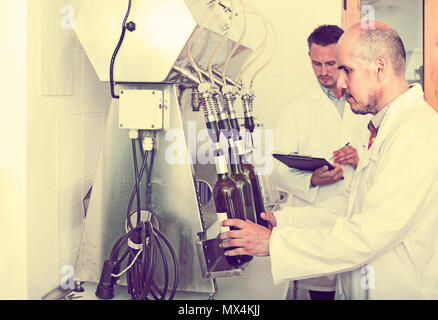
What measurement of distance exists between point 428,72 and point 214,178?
1.79 m

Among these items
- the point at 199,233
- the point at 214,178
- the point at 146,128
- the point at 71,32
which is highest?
the point at 71,32

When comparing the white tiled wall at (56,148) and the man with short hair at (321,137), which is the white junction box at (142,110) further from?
the man with short hair at (321,137)

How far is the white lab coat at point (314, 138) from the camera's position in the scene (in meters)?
2.10

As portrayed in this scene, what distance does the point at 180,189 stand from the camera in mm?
1256

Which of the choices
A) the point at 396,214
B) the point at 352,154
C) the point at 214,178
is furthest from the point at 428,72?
the point at 396,214

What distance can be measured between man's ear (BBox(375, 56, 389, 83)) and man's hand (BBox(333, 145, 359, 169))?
33.3 inches

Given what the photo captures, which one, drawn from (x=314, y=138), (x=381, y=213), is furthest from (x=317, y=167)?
(x=381, y=213)

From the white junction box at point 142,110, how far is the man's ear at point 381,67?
0.54 metres

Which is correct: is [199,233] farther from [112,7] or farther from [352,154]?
[352,154]

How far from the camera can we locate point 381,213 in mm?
1060

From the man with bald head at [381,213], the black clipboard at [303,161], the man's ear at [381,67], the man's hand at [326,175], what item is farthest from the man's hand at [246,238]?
the man's hand at [326,175]

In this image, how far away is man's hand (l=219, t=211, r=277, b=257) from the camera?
43.6 inches

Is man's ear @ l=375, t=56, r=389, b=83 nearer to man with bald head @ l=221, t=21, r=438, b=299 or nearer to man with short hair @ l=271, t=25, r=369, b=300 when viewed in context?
man with bald head @ l=221, t=21, r=438, b=299

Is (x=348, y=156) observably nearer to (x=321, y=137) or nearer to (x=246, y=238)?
(x=321, y=137)
